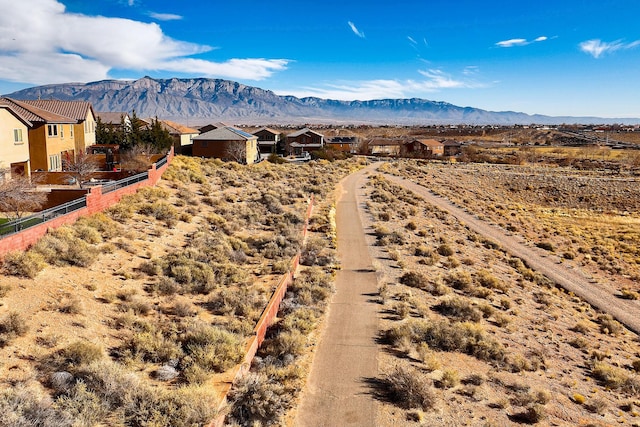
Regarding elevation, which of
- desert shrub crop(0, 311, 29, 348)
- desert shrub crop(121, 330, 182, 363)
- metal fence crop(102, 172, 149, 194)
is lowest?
desert shrub crop(121, 330, 182, 363)

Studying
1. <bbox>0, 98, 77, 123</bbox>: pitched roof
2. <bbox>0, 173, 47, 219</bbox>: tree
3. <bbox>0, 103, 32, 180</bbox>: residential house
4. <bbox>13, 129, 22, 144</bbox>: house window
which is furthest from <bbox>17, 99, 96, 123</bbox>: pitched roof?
<bbox>0, 173, 47, 219</bbox>: tree

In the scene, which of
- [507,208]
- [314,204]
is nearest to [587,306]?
[314,204]

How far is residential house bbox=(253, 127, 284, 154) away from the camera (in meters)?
88.8

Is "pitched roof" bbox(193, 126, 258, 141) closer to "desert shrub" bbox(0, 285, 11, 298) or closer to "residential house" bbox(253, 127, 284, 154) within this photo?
"residential house" bbox(253, 127, 284, 154)

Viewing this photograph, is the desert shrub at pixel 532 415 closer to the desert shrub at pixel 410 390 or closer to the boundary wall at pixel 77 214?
the desert shrub at pixel 410 390

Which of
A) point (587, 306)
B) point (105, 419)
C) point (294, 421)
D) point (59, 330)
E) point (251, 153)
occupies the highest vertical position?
point (251, 153)

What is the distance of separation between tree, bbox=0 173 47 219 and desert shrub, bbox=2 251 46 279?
5.18m

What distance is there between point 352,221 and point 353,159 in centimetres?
5213

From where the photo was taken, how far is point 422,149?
105562mm

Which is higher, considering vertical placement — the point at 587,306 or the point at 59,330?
the point at 59,330

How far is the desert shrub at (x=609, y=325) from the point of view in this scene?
17.7 m

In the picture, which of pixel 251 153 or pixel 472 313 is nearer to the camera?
pixel 472 313

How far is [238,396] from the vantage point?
32.1 feet

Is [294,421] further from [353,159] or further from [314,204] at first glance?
[353,159]
